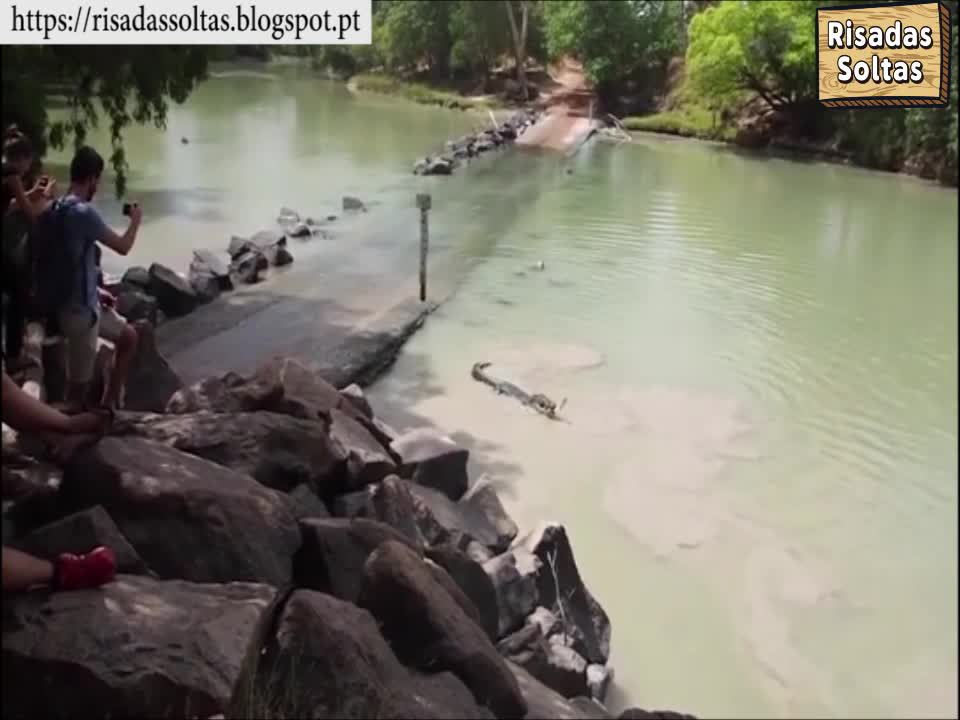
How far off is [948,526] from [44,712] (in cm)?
444

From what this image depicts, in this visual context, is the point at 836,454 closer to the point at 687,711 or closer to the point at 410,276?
the point at 687,711

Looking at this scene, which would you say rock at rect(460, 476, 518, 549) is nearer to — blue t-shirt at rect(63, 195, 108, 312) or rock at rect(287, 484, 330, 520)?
rock at rect(287, 484, 330, 520)

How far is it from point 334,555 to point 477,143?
2218cm

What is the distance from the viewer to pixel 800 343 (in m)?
9.67

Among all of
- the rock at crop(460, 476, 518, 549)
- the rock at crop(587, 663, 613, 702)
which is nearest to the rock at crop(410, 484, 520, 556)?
the rock at crop(460, 476, 518, 549)

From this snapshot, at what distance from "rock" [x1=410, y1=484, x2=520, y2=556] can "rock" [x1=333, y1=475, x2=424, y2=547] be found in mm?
383

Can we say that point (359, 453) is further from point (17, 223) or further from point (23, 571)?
point (23, 571)

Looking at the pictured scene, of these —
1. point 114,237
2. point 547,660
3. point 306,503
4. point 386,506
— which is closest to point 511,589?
point 547,660

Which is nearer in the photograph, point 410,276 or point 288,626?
point 288,626

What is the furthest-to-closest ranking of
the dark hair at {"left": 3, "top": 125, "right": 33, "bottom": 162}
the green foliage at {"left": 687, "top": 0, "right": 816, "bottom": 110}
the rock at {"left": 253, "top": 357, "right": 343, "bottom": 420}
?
the green foliage at {"left": 687, "top": 0, "right": 816, "bottom": 110} < the rock at {"left": 253, "top": 357, "right": 343, "bottom": 420} < the dark hair at {"left": 3, "top": 125, "right": 33, "bottom": 162}

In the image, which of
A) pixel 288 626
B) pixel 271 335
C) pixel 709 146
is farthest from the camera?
pixel 709 146

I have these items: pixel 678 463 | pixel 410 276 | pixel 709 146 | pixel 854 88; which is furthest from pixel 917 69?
pixel 709 146

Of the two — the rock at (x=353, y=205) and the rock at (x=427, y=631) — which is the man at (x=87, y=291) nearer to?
the rock at (x=427, y=631)

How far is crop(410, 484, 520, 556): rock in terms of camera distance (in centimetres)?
550
